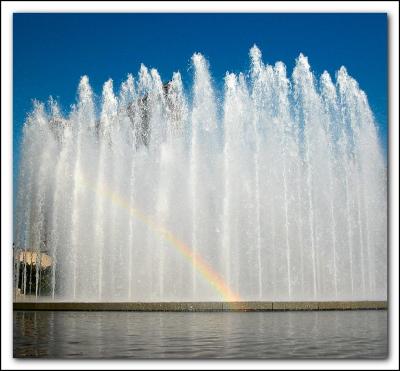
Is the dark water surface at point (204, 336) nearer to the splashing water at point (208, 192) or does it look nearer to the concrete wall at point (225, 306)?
the concrete wall at point (225, 306)

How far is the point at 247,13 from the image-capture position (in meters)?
8.59

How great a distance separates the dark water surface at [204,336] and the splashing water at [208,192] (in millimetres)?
3214

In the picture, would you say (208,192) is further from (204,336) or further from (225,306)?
(204,336)

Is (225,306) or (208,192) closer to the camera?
(225,306)

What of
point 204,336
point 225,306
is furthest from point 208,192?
point 204,336

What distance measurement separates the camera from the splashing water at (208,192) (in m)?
14.0

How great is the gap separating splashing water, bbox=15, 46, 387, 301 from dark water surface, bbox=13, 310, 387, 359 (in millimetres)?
3214

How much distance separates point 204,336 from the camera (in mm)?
7789

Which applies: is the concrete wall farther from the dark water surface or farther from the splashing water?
the splashing water

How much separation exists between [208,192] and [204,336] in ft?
22.5

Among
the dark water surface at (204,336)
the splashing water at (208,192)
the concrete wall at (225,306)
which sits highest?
the splashing water at (208,192)

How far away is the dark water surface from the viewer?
22.4 feet

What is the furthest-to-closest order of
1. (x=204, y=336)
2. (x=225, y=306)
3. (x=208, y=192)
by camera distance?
(x=208, y=192)
(x=225, y=306)
(x=204, y=336)

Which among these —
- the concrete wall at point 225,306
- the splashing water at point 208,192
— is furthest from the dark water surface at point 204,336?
the splashing water at point 208,192
